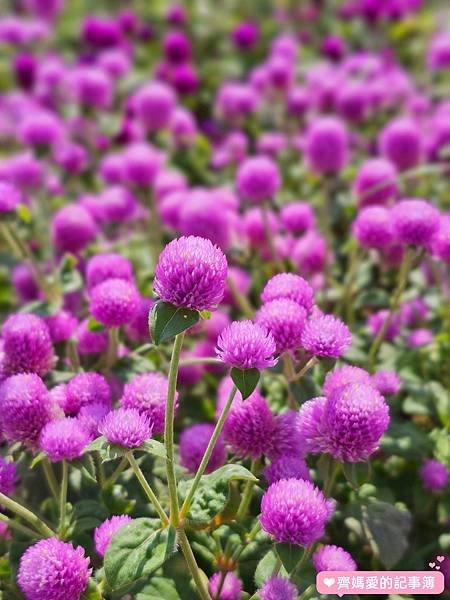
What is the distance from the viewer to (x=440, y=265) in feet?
8.56

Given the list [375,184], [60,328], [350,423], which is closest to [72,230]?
[60,328]

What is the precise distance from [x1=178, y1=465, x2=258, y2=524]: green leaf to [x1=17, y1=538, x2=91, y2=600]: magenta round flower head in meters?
0.23

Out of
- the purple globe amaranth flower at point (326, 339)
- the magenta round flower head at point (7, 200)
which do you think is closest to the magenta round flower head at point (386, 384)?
the purple globe amaranth flower at point (326, 339)

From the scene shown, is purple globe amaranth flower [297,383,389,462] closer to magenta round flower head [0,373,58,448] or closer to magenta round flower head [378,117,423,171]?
magenta round flower head [0,373,58,448]

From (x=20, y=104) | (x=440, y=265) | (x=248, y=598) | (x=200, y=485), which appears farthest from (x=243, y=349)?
(x=20, y=104)

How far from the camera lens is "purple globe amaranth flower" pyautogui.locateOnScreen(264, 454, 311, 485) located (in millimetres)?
1475

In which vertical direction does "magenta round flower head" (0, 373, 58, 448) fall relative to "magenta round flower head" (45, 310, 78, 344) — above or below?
below

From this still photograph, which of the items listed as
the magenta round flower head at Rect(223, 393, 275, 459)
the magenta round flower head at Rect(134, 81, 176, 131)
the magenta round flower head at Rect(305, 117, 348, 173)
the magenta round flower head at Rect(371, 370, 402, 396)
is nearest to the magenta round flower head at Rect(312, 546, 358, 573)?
the magenta round flower head at Rect(223, 393, 275, 459)

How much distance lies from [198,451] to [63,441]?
38 cm

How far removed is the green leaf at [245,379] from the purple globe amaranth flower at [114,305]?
538 millimetres

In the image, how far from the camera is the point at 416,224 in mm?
1883

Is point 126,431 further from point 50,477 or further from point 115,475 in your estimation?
point 50,477

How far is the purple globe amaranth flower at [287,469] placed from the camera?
1475 mm

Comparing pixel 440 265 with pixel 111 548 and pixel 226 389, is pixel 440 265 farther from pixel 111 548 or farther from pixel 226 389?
pixel 111 548
